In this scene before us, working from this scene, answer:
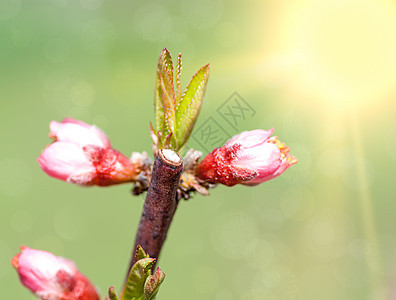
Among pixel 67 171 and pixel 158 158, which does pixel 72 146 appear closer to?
pixel 67 171

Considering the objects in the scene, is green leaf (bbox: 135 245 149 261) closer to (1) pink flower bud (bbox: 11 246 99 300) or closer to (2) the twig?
(2) the twig

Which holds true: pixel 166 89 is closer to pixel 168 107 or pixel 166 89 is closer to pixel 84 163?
pixel 168 107

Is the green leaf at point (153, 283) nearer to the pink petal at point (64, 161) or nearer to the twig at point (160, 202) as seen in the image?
the twig at point (160, 202)

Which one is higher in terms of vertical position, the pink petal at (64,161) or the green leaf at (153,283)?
the pink petal at (64,161)

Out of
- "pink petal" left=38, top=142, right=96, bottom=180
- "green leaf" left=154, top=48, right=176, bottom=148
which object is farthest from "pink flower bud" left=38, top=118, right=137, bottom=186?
"green leaf" left=154, top=48, right=176, bottom=148

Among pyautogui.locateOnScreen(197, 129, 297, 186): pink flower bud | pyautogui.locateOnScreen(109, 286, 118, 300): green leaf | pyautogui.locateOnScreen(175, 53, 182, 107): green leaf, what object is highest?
pyautogui.locateOnScreen(175, 53, 182, 107): green leaf

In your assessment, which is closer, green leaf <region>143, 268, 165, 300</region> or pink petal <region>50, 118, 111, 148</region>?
green leaf <region>143, 268, 165, 300</region>

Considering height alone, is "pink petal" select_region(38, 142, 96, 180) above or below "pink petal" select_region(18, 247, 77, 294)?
above

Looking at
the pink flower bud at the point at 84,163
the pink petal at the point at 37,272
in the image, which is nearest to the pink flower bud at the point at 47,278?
the pink petal at the point at 37,272
